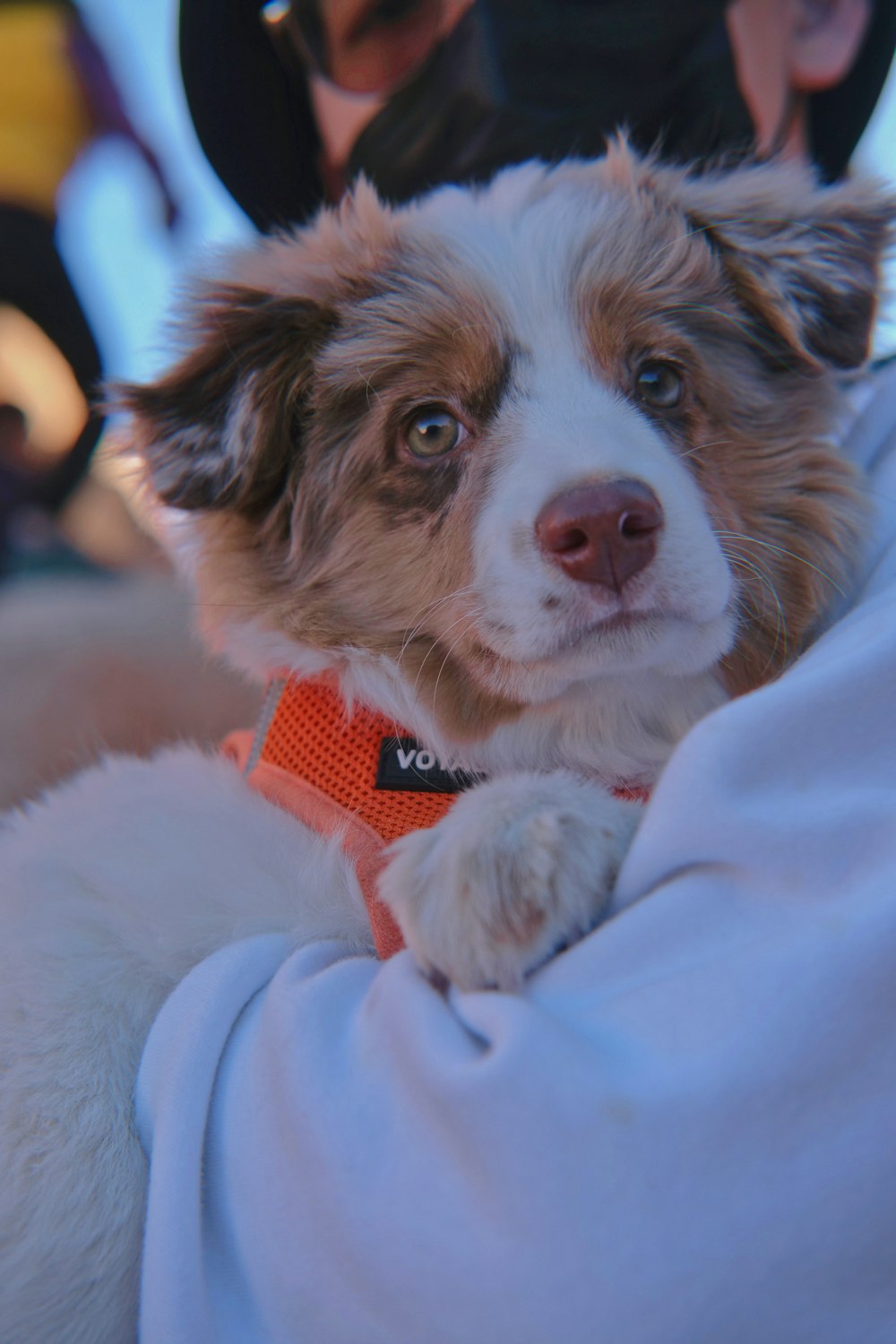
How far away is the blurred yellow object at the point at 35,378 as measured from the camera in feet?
16.1

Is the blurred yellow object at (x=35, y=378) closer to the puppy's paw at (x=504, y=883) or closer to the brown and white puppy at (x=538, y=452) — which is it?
the brown and white puppy at (x=538, y=452)

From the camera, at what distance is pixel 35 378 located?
16.3 feet

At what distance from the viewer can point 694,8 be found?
94.3 inches

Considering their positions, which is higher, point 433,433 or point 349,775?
point 433,433

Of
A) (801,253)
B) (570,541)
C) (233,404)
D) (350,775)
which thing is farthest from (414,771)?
(801,253)

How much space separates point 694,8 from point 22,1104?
275 cm

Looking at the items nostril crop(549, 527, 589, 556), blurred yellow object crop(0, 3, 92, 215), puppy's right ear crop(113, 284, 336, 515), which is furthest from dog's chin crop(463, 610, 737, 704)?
blurred yellow object crop(0, 3, 92, 215)

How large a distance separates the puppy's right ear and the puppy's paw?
102 centimetres

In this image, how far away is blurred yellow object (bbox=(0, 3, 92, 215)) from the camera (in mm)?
4852

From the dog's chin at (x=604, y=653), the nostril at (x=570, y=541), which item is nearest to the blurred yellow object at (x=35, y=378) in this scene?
the dog's chin at (x=604, y=653)

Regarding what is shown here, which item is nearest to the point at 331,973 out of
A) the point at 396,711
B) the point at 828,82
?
the point at 396,711

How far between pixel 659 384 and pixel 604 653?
2.24 ft

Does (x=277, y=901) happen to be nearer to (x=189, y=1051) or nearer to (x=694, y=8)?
(x=189, y=1051)

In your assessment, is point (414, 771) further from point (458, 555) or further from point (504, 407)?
point (504, 407)
